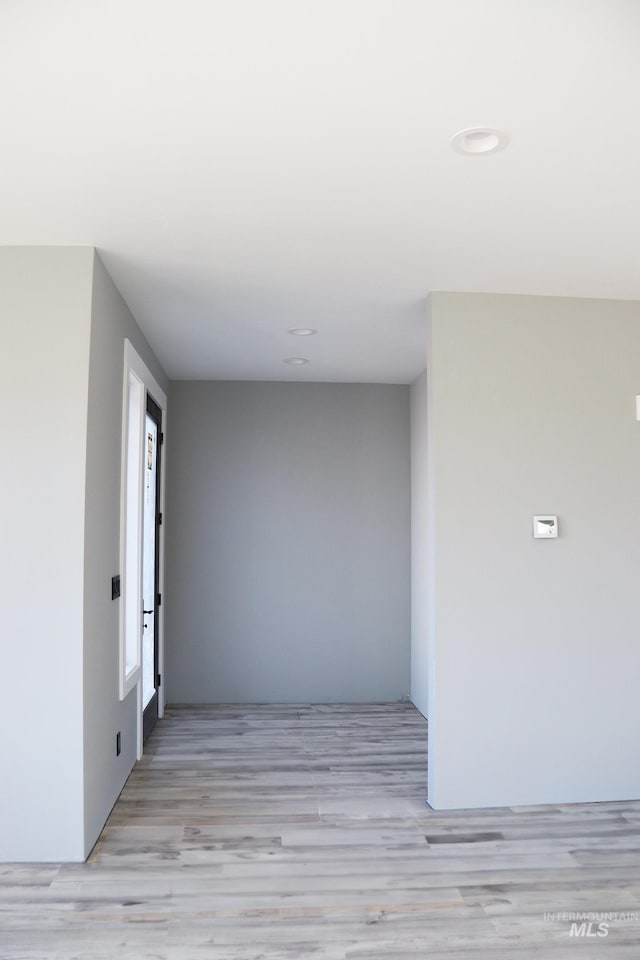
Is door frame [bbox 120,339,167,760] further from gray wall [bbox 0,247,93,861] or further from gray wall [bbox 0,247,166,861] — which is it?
gray wall [bbox 0,247,93,861]

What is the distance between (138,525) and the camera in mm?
4754

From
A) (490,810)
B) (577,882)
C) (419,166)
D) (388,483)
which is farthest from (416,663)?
(419,166)

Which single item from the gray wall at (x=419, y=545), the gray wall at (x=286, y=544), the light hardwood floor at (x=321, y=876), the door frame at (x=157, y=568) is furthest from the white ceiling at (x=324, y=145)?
the light hardwood floor at (x=321, y=876)

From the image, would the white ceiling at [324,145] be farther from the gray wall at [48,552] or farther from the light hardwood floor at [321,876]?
the light hardwood floor at [321,876]

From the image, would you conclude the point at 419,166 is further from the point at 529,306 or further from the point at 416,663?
the point at 416,663

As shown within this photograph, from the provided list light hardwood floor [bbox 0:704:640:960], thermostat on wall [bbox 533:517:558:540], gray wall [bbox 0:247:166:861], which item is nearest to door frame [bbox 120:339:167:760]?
light hardwood floor [bbox 0:704:640:960]

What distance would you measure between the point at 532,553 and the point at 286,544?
8.83 feet

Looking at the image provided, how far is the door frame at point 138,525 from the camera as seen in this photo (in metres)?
4.06

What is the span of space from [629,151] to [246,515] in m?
4.34

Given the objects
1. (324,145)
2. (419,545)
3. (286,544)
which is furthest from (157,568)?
(324,145)

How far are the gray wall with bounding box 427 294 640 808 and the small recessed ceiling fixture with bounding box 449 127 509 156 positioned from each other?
4.97 feet

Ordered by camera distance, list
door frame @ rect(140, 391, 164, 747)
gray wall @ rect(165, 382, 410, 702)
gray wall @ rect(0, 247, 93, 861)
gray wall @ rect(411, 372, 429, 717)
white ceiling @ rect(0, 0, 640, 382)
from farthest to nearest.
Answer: gray wall @ rect(165, 382, 410, 702) → gray wall @ rect(411, 372, 429, 717) → door frame @ rect(140, 391, 164, 747) → gray wall @ rect(0, 247, 93, 861) → white ceiling @ rect(0, 0, 640, 382)

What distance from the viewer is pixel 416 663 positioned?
611cm

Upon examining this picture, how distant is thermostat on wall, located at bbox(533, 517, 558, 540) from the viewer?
3949 mm
